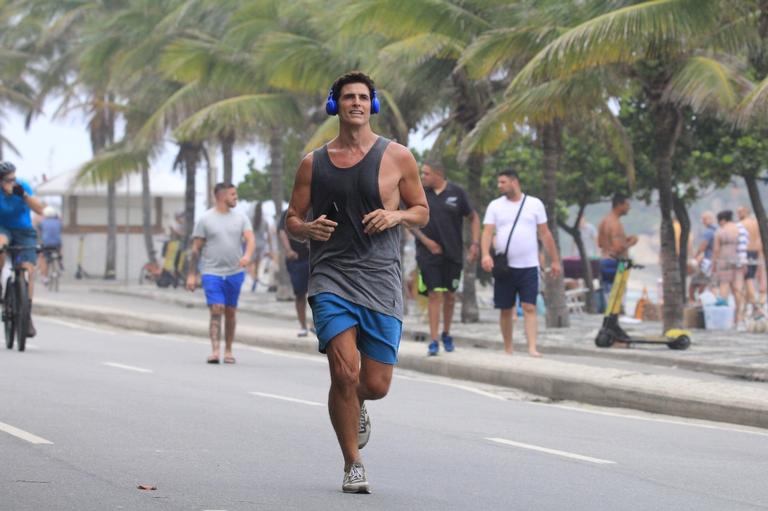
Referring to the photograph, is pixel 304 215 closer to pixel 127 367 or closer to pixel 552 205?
pixel 127 367

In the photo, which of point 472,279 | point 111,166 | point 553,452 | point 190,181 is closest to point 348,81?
point 553,452

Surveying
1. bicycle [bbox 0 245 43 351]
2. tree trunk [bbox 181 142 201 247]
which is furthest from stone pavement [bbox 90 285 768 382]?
tree trunk [bbox 181 142 201 247]

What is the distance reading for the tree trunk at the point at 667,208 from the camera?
20812 millimetres

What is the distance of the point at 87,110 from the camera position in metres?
50.5

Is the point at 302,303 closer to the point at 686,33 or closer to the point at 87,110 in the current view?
the point at 686,33

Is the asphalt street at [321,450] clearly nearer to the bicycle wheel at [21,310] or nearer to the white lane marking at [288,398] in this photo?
the white lane marking at [288,398]

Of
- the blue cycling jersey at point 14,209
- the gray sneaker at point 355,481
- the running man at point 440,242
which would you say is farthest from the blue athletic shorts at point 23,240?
the gray sneaker at point 355,481

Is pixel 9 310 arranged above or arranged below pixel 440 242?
below

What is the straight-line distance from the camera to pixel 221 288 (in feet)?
54.5

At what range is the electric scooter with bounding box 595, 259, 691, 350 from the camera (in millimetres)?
18500

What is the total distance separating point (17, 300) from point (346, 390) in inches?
372

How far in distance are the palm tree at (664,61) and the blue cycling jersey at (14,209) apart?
565cm

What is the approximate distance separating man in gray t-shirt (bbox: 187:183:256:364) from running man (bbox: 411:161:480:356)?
1806 mm

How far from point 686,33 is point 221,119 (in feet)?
43.6
